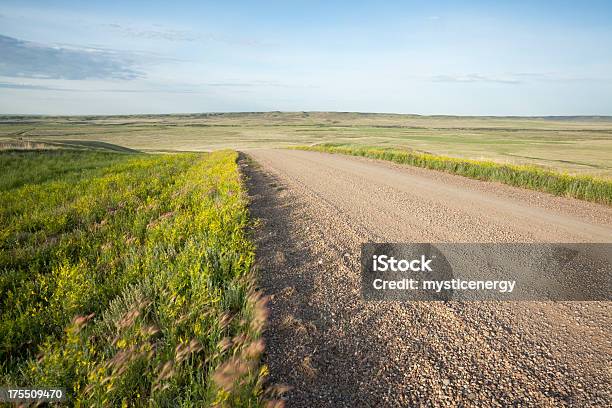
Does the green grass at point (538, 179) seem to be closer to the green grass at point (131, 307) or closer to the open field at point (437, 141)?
the open field at point (437, 141)

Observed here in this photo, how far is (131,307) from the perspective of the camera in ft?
10.8

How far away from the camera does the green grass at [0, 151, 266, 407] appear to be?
2.45m

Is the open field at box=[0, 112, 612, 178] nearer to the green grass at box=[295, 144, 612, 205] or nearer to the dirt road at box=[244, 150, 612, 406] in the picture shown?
the green grass at box=[295, 144, 612, 205]

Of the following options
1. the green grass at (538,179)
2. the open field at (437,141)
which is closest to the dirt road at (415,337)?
the green grass at (538,179)

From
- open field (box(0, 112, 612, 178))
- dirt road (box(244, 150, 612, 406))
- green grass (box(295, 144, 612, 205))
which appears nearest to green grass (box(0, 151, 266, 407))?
dirt road (box(244, 150, 612, 406))

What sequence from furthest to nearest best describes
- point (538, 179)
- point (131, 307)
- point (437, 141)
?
point (437, 141), point (538, 179), point (131, 307)

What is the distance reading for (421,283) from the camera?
15.1ft

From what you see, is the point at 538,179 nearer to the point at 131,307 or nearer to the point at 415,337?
the point at 415,337

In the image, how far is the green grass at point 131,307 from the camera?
245 cm

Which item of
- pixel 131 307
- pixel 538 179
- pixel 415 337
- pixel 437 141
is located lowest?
pixel 415 337

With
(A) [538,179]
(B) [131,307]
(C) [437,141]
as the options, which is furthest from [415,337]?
(C) [437,141]

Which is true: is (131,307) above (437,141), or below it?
below

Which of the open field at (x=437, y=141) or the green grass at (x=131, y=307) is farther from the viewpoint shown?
the open field at (x=437, y=141)

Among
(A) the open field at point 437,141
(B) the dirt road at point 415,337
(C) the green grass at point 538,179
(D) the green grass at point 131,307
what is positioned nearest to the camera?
(D) the green grass at point 131,307
